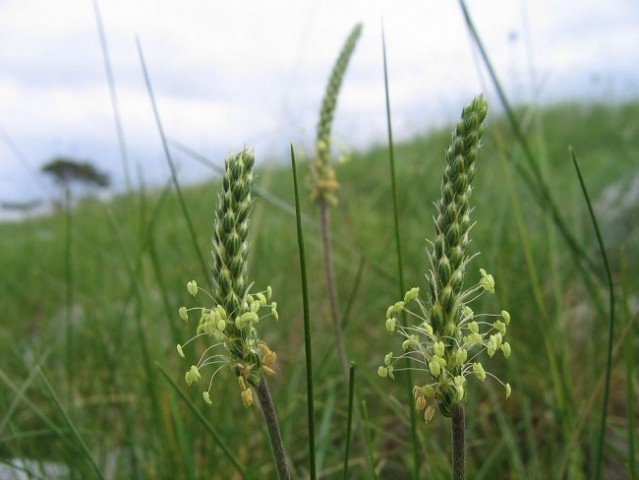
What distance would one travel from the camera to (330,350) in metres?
1.97

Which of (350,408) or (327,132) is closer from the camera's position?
(350,408)

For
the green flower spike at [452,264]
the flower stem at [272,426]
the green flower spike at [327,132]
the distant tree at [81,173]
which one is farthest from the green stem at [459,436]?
the distant tree at [81,173]

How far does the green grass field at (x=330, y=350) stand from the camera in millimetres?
2090

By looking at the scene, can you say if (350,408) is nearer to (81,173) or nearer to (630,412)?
(630,412)

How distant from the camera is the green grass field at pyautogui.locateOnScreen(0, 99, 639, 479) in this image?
2.09 meters

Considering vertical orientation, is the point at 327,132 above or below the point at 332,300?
above

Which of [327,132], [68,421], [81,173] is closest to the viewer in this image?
[68,421]

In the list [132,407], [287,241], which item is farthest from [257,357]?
[287,241]

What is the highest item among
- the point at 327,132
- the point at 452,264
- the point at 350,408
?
the point at 327,132

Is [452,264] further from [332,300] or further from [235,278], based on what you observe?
[332,300]

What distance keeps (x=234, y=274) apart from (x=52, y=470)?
6.41 feet

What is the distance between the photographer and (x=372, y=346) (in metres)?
3.45

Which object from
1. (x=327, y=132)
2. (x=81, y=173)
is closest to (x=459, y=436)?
(x=327, y=132)

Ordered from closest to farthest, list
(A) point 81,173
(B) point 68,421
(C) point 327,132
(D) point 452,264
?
1. (D) point 452,264
2. (B) point 68,421
3. (C) point 327,132
4. (A) point 81,173
